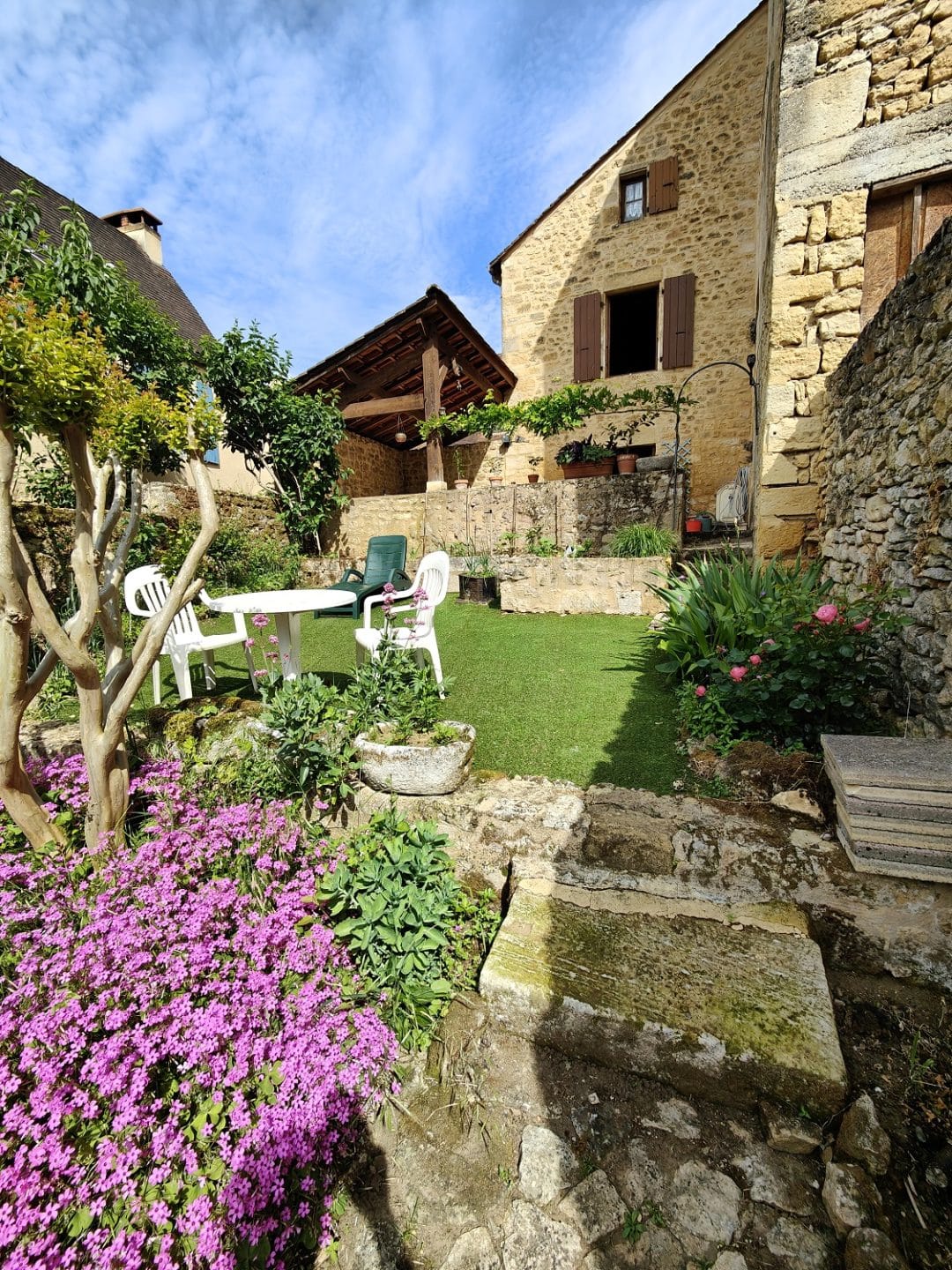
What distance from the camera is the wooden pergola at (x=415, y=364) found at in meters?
8.70

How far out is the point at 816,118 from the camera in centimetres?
363

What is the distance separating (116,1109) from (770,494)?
4910 mm

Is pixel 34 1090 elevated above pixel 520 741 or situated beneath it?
situated beneath

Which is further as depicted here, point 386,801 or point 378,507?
point 378,507

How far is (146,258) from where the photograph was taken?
14.3 m

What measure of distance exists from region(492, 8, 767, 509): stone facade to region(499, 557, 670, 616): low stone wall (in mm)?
4861

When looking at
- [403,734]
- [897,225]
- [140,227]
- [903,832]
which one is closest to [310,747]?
[403,734]

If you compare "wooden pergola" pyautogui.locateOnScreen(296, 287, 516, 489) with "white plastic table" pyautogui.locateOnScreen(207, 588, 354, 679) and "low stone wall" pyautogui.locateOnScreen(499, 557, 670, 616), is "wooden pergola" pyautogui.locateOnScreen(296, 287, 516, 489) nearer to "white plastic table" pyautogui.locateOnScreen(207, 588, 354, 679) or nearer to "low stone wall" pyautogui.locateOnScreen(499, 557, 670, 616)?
"low stone wall" pyautogui.locateOnScreen(499, 557, 670, 616)

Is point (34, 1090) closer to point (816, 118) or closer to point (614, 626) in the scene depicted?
point (614, 626)

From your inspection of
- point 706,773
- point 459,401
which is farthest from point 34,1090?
point 459,401

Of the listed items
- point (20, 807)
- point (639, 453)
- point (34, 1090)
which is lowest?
point (34, 1090)

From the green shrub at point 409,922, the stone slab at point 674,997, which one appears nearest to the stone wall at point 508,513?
the green shrub at point 409,922

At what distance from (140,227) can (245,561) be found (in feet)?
46.0

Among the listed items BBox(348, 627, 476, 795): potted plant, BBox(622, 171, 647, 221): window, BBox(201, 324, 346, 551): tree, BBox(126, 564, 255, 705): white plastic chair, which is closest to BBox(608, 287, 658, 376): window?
BBox(622, 171, 647, 221): window
